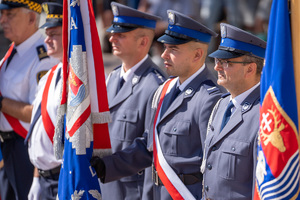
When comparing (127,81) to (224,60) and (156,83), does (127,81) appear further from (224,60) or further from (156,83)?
(224,60)

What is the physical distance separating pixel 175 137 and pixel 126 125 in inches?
29.5

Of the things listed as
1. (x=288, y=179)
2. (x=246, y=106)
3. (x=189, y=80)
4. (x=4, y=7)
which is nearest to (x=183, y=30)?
(x=189, y=80)

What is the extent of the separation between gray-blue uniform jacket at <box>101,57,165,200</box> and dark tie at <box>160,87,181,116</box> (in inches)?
16.8

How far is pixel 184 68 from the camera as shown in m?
4.55

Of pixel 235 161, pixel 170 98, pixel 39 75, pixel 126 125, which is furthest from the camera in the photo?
pixel 39 75

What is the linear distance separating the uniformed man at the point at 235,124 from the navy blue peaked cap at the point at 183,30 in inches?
17.5

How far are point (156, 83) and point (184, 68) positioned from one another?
0.64 meters

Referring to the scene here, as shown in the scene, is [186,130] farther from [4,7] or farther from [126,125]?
[4,7]

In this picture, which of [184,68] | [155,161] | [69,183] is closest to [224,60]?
[184,68]

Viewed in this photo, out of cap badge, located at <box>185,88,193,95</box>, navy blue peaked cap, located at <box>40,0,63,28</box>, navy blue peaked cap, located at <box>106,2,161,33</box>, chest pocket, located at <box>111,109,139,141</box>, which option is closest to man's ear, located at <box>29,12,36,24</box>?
navy blue peaked cap, located at <box>40,0,63,28</box>

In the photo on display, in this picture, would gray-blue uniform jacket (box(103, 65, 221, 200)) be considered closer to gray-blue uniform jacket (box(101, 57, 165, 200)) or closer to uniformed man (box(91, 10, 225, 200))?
uniformed man (box(91, 10, 225, 200))

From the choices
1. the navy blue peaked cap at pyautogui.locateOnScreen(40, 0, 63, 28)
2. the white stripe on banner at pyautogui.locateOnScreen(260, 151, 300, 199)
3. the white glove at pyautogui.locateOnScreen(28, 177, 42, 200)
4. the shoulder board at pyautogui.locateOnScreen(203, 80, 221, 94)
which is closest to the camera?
the white stripe on banner at pyautogui.locateOnScreen(260, 151, 300, 199)

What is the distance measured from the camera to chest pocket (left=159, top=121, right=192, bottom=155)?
441cm

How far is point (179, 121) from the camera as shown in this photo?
446cm
